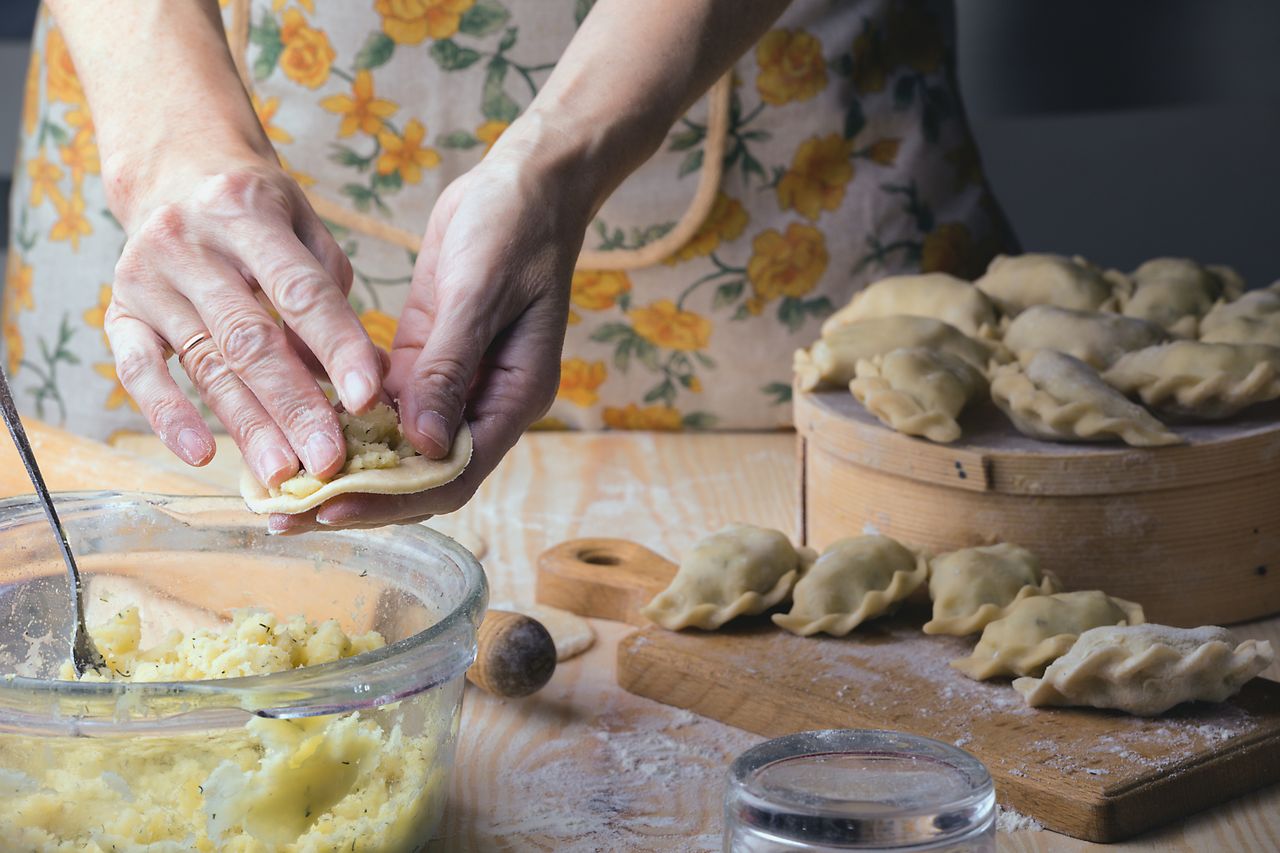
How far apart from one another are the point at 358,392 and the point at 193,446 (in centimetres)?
12

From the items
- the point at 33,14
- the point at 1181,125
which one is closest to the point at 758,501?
the point at 1181,125

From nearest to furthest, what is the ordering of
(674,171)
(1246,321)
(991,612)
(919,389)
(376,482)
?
(376,482)
(991,612)
(919,389)
(1246,321)
(674,171)

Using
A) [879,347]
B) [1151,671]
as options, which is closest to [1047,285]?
[879,347]

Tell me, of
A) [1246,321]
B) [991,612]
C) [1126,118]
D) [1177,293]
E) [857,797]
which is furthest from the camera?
[1126,118]

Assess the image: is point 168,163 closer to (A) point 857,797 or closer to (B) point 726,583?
(B) point 726,583

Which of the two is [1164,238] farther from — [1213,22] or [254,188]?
[254,188]

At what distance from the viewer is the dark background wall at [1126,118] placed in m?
2.53

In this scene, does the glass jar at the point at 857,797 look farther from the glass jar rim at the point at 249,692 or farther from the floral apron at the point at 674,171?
the floral apron at the point at 674,171

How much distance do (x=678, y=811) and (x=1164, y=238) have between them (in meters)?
2.11

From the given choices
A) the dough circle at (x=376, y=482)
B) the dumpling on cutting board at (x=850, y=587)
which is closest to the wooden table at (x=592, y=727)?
the dumpling on cutting board at (x=850, y=587)

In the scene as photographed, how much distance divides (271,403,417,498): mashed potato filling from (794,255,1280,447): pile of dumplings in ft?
1.43

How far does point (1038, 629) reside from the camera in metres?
1.04

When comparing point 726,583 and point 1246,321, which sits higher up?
point 1246,321

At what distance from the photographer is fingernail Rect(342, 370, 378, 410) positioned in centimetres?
86
